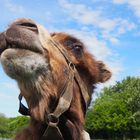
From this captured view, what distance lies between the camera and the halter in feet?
14.5

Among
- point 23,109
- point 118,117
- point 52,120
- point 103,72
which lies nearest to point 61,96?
point 52,120

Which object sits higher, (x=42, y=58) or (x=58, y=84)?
(x=42, y=58)

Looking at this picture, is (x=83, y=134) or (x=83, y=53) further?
(x=83, y=53)

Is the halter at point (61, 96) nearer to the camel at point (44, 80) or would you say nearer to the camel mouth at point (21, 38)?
the camel at point (44, 80)

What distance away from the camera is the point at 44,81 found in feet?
14.5

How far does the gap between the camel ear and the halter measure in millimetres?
501

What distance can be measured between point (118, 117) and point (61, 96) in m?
94.0

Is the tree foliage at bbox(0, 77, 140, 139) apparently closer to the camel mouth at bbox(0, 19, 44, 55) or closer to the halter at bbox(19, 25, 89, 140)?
the halter at bbox(19, 25, 89, 140)

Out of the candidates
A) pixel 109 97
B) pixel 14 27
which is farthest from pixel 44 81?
pixel 109 97

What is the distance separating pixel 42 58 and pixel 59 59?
37 centimetres

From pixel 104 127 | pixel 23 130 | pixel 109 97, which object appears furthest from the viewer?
pixel 109 97

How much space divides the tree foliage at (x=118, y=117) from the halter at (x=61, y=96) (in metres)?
81.7

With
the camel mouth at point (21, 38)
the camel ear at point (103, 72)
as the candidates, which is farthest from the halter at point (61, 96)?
the camel ear at point (103, 72)

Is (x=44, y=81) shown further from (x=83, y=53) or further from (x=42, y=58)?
(x=83, y=53)
